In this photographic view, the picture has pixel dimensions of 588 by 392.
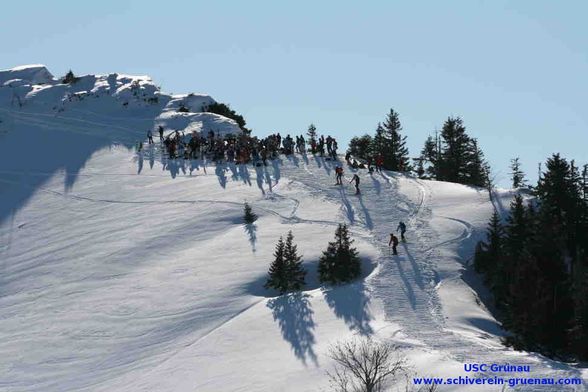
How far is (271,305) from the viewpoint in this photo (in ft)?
122

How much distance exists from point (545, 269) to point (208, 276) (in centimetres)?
1535

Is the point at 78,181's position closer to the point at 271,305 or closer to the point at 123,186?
the point at 123,186

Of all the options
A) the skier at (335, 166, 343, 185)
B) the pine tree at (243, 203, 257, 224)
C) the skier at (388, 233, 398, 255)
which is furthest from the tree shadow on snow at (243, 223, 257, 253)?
the skier at (335, 166, 343, 185)

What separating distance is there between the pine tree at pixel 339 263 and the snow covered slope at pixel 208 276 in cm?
79

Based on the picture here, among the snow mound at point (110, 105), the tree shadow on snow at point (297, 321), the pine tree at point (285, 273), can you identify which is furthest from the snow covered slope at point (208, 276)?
the snow mound at point (110, 105)

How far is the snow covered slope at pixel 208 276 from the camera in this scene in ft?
108

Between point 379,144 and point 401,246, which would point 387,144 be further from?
point 401,246

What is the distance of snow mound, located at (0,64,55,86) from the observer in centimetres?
8212

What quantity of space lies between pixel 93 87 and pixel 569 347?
57234 millimetres

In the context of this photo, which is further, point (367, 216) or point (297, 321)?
point (367, 216)

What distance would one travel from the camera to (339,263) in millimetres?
39594

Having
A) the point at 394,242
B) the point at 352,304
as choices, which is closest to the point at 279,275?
the point at 352,304

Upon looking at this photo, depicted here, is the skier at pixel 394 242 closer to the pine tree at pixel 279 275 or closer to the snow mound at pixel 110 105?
the pine tree at pixel 279 275

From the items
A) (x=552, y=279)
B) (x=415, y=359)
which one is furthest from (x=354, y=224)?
(x=415, y=359)
